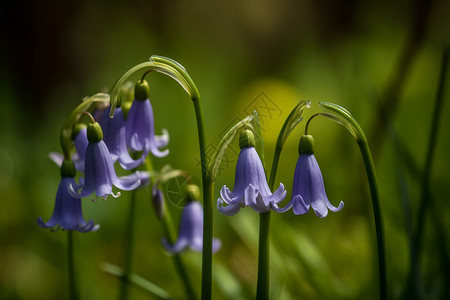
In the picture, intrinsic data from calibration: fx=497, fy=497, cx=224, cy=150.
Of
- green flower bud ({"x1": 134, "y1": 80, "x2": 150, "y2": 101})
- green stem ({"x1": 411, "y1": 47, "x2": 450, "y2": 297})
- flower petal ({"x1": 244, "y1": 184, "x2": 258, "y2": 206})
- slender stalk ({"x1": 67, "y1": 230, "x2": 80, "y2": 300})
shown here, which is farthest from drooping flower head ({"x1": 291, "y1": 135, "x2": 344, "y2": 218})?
slender stalk ({"x1": 67, "y1": 230, "x2": 80, "y2": 300})

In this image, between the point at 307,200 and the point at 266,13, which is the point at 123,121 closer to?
the point at 307,200

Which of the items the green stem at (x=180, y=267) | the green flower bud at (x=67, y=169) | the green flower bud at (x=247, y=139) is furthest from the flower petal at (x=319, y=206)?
the green flower bud at (x=67, y=169)

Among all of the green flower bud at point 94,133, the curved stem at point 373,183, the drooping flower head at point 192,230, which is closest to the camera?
the curved stem at point 373,183

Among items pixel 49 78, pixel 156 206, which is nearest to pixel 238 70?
pixel 49 78

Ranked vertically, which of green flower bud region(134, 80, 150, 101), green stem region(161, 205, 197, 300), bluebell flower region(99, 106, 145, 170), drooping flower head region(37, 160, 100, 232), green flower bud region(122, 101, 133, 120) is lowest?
green stem region(161, 205, 197, 300)

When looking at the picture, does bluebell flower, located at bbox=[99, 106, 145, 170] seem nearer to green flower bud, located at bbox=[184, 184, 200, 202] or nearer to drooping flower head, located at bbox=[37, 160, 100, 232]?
drooping flower head, located at bbox=[37, 160, 100, 232]

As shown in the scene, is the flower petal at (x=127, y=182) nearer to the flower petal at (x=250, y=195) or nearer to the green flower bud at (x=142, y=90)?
the green flower bud at (x=142, y=90)
